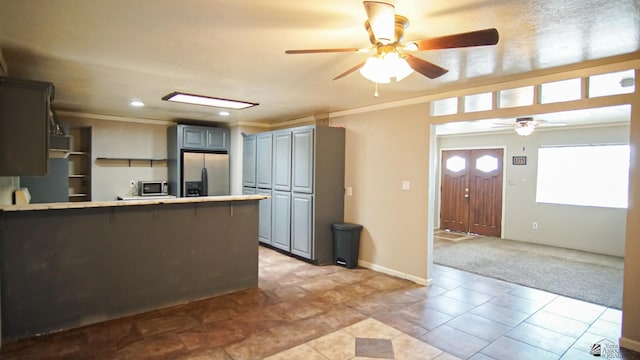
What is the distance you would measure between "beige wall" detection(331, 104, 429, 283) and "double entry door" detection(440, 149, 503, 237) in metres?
4.03

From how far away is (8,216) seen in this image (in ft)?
9.24

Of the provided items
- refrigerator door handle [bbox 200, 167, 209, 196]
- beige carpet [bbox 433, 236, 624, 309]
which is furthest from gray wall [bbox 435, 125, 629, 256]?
refrigerator door handle [bbox 200, 167, 209, 196]

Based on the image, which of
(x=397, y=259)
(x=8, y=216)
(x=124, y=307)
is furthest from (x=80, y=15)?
(x=397, y=259)

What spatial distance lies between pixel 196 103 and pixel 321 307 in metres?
3.22

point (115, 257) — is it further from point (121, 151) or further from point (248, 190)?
point (121, 151)

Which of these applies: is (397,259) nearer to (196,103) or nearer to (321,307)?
(321,307)

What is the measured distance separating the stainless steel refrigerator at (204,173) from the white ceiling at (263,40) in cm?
237

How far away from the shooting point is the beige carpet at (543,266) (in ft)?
14.2

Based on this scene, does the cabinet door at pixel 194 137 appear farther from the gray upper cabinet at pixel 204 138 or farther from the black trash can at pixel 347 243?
the black trash can at pixel 347 243

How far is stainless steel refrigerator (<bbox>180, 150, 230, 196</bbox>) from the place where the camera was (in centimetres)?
634

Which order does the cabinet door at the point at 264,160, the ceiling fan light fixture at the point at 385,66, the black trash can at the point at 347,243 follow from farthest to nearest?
1. the cabinet door at the point at 264,160
2. the black trash can at the point at 347,243
3. the ceiling fan light fixture at the point at 385,66

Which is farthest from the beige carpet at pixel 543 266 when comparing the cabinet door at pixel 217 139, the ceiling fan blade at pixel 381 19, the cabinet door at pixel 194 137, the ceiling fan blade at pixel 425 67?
the cabinet door at pixel 194 137

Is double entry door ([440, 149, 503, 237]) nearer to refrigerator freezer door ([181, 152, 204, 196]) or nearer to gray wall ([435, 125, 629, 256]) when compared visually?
gray wall ([435, 125, 629, 256])

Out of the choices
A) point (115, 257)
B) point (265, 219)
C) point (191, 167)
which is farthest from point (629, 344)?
point (191, 167)
